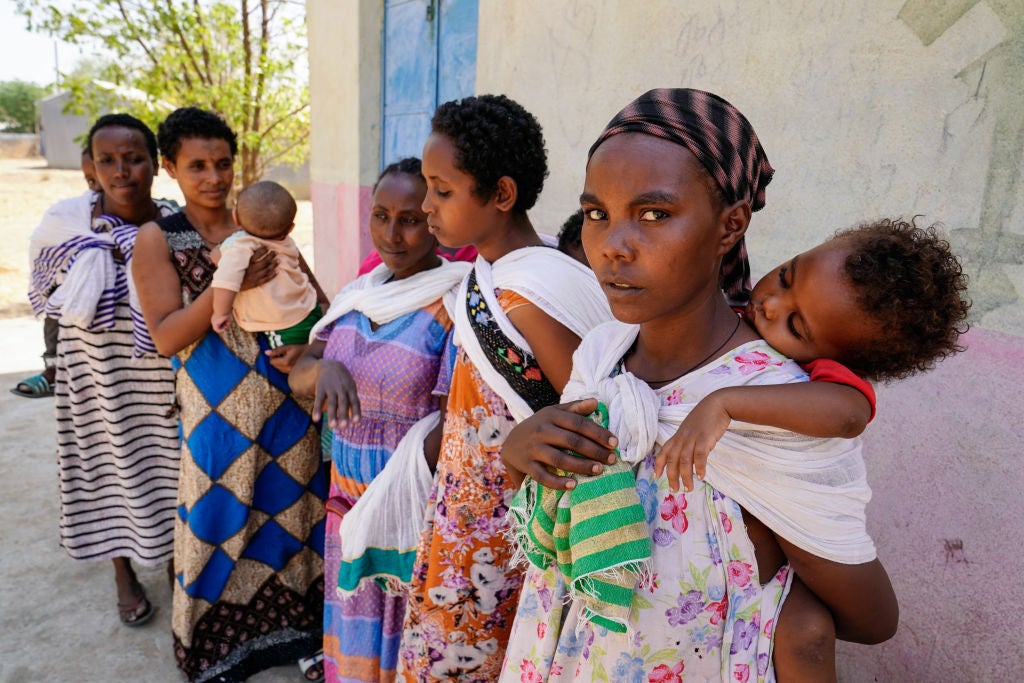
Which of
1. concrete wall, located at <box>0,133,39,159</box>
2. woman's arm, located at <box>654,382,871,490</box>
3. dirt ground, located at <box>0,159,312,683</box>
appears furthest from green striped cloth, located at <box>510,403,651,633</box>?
concrete wall, located at <box>0,133,39,159</box>

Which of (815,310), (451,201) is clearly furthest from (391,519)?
(815,310)

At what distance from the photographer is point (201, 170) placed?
262 cm

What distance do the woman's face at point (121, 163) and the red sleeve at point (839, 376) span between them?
2895 mm

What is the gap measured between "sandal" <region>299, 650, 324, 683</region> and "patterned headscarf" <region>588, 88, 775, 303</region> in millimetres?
2507

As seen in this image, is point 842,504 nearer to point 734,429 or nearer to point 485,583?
point 734,429

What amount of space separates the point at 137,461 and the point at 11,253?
11932 millimetres

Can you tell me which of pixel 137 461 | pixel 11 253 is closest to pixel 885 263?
pixel 137 461

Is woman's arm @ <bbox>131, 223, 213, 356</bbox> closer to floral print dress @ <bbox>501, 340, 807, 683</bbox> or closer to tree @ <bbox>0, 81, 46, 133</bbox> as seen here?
floral print dress @ <bbox>501, 340, 807, 683</bbox>

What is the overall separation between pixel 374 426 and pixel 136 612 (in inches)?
75.5

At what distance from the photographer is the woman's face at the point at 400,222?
6.81 feet

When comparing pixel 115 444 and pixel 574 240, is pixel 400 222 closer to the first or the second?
pixel 574 240

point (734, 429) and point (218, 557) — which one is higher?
point (734, 429)

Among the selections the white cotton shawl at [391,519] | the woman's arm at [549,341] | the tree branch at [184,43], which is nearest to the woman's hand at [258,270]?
the white cotton shawl at [391,519]

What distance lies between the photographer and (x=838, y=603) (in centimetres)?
111
